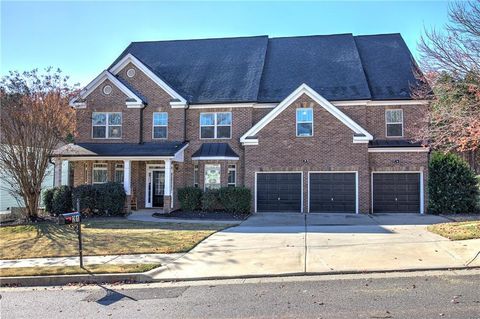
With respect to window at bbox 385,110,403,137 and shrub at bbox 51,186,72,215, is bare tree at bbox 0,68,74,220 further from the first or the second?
window at bbox 385,110,403,137

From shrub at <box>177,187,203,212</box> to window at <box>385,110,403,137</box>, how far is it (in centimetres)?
1042

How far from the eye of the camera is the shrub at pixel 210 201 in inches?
783

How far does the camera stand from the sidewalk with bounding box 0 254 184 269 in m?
9.63

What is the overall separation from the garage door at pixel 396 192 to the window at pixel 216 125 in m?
8.07

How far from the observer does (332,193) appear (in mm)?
19922

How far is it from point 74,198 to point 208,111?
8.27 m

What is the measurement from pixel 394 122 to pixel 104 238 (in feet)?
51.5

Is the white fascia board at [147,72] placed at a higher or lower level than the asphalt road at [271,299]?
higher

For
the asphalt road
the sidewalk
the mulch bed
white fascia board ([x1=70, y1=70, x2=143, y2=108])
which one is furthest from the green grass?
white fascia board ([x1=70, y1=70, x2=143, y2=108])

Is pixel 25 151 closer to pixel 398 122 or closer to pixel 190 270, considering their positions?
pixel 190 270

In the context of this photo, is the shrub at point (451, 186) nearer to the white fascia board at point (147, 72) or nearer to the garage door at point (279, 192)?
the garage door at point (279, 192)

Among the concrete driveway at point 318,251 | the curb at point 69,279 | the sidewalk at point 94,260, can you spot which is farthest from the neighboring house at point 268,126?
the curb at point 69,279

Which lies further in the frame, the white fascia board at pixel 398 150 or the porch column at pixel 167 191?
the porch column at pixel 167 191

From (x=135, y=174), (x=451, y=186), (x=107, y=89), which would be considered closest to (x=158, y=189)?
(x=135, y=174)
